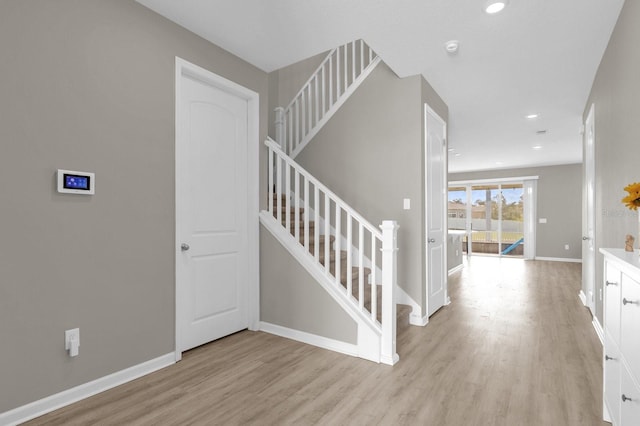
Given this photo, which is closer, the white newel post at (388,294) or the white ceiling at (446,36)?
the white ceiling at (446,36)

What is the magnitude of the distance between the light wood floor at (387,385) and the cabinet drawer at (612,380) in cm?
28

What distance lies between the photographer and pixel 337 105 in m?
4.11

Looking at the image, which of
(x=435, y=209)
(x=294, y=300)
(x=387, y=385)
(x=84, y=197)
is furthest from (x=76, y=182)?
(x=435, y=209)

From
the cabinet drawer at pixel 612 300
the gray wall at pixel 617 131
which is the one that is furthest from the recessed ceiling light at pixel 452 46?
the cabinet drawer at pixel 612 300

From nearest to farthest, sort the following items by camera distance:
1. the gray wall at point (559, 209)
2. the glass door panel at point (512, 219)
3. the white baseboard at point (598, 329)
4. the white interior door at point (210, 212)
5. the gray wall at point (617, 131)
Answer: the gray wall at point (617, 131) → the white interior door at point (210, 212) → the white baseboard at point (598, 329) → the gray wall at point (559, 209) → the glass door panel at point (512, 219)

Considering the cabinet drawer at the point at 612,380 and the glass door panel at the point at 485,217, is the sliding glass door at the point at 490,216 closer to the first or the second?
the glass door panel at the point at 485,217

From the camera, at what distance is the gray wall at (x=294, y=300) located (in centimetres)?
285

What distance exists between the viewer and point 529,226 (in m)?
9.52

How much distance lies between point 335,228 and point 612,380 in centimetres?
276

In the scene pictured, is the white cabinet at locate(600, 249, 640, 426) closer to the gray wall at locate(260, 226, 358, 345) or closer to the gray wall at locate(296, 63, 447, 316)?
the gray wall at locate(260, 226, 358, 345)

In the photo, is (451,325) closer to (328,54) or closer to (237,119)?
(237,119)

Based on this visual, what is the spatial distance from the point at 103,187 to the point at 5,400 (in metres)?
1.21

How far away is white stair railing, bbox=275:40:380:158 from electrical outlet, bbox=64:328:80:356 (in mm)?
2975

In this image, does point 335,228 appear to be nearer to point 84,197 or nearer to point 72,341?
Result: point 84,197
